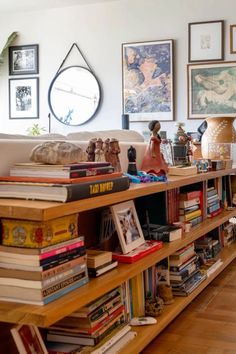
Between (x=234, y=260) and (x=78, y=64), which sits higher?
(x=78, y=64)

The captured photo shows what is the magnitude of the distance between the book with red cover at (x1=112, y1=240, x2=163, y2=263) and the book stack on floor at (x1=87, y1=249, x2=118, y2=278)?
0.21 ft

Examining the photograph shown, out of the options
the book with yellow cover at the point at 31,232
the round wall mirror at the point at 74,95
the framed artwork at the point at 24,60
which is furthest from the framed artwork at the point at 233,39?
the book with yellow cover at the point at 31,232

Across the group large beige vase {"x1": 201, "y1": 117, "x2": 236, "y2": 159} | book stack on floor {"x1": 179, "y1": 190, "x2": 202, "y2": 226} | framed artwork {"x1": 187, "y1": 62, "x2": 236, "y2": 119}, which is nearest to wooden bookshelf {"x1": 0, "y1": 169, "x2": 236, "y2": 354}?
book stack on floor {"x1": 179, "y1": 190, "x2": 202, "y2": 226}

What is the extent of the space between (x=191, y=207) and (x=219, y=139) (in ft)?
2.83

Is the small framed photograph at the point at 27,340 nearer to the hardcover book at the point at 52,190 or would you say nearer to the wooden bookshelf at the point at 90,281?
the wooden bookshelf at the point at 90,281

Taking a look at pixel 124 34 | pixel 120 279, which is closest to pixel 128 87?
pixel 124 34

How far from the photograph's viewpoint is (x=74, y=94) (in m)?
5.56

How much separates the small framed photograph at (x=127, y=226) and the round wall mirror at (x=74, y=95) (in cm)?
351

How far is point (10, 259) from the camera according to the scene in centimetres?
141

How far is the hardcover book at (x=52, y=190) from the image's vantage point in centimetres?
141

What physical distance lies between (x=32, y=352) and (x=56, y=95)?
4.41 m

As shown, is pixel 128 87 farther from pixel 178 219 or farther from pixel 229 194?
pixel 178 219

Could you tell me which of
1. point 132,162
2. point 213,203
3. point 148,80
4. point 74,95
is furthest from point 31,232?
point 74,95

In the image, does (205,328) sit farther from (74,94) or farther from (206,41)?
(74,94)
